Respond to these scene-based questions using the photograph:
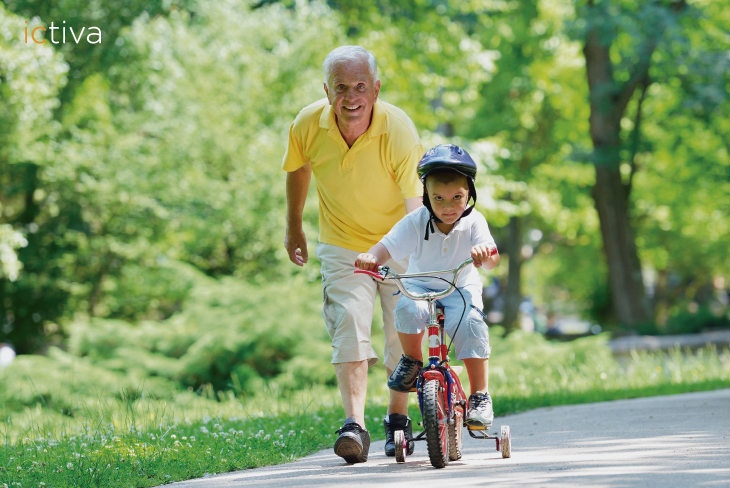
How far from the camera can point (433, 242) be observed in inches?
201

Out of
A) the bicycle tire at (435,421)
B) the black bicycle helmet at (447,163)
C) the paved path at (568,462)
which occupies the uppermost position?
the black bicycle helmet at (447,163)

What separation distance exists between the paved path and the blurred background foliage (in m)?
5.17

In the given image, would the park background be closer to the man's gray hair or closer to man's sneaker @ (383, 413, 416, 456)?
man's sneaker @ (383, 413, 416, 456)

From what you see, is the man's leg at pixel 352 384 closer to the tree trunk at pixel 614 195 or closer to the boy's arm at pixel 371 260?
the boy's arm at pixel 371 260

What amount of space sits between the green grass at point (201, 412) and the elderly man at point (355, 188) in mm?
716

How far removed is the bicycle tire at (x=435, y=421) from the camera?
15.4 feet

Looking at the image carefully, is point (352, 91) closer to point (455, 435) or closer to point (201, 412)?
point (455, 435)

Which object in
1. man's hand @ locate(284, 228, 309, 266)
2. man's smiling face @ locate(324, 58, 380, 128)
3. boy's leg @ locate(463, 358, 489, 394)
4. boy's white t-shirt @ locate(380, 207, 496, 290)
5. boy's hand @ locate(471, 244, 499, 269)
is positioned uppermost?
man's smiling face @ locate(324, 58, 380, 128)

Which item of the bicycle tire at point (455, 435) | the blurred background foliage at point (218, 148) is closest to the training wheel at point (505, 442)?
the bicycle tire at point (455, 435)

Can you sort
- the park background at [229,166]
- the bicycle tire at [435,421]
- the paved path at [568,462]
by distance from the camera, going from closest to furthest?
1. the paved path at [568,462]
2. the bicycle tire at [435,421]
3. the park background at [229,166]

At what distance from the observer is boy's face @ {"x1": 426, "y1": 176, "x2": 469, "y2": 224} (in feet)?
16.3

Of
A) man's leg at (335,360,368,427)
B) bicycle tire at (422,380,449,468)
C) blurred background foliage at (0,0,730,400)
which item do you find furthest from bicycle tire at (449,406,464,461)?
blurred background foliage at (0,0,730,400)

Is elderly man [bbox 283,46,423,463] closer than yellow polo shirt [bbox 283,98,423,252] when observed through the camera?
Yes

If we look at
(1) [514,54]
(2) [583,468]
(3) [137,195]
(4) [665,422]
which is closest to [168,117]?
(3) [137,195]
